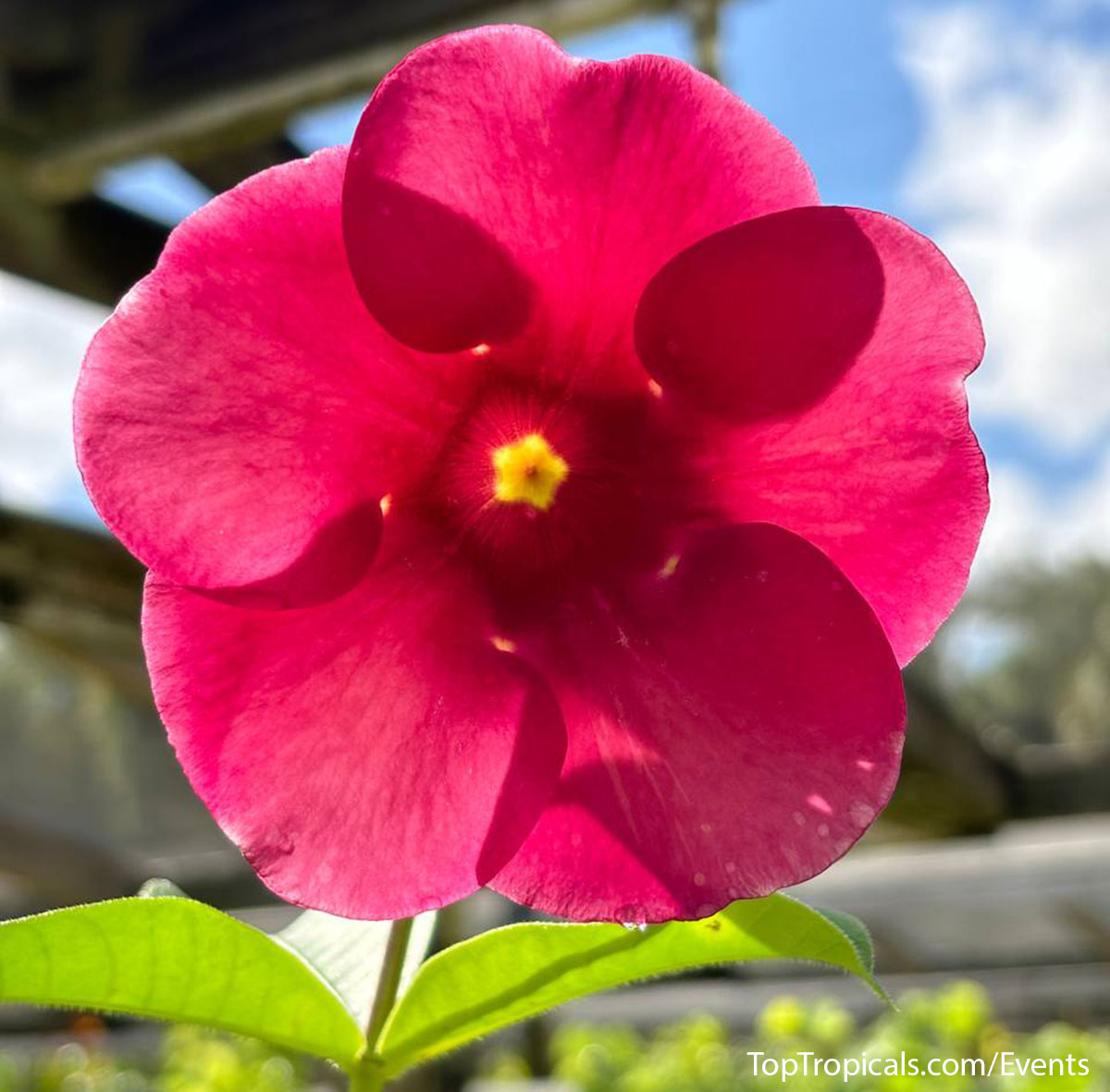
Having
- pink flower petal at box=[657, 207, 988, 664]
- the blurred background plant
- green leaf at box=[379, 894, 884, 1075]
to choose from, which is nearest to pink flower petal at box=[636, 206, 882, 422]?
pink flower petal at box=[657, 207, 988, 664]

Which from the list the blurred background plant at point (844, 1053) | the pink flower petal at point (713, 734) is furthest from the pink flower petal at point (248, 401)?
the blurred background plant at point (844, 1053)

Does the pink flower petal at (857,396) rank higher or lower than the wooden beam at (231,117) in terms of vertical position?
lower

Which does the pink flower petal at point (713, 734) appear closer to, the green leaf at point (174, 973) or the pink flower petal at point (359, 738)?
the pink flower petal at point (359, 738)

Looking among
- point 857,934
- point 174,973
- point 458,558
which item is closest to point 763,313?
point 458,558

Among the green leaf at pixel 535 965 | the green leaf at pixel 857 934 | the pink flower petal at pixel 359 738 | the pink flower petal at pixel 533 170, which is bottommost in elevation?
the green leaf at pixel 535 965

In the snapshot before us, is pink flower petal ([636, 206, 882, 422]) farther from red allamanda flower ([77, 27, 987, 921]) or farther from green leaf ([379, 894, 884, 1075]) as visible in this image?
green leaf ([379, 894, 884, 1075])

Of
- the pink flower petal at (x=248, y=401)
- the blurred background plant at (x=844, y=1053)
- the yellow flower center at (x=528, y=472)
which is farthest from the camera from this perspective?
the blurred background plant at (x=844, y=1053)

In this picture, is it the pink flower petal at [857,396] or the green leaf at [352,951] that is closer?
the pink flower petal at [857,396]

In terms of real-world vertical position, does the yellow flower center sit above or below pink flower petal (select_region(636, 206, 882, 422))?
below
